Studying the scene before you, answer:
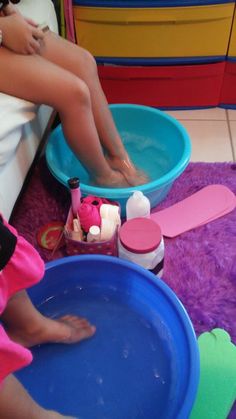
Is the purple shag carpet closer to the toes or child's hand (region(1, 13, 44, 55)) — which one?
the toes


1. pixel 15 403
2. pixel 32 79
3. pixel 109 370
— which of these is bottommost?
pixel 109 370

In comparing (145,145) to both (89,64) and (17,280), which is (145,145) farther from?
(17,280)

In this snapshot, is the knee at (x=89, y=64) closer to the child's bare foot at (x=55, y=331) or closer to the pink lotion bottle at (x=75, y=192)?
the pink lotion bottle at (x=75, y=192)

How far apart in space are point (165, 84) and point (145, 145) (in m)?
0.29

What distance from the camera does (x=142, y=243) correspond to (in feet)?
2.78

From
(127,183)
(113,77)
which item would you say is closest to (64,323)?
(127,183)

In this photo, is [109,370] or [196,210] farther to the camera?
[196,210]

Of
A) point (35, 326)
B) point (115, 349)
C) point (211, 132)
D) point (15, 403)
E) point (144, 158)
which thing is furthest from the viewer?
point (211, 132)

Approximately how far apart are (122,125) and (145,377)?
0.79m

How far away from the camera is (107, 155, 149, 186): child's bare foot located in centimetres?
110

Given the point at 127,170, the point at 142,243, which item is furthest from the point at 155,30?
the point at 142,243

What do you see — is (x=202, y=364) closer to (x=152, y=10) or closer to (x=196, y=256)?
(x=196, y=256)

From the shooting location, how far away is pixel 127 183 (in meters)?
1.10

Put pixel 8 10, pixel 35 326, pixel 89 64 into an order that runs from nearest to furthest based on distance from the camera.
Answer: pixel 35 326, pixel 8 10, pixel 89 64
